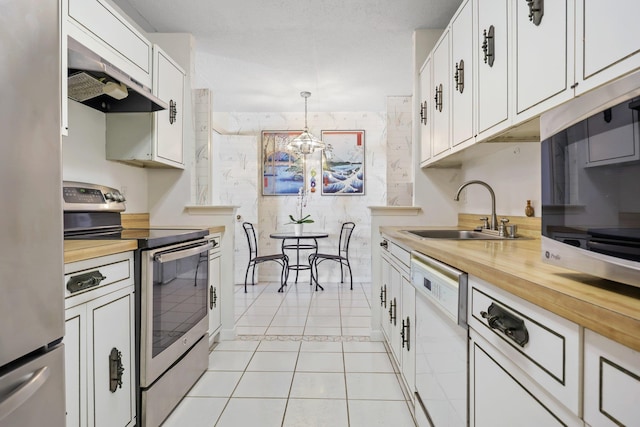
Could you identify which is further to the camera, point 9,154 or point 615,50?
point 615,50

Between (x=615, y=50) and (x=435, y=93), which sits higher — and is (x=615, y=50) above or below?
below

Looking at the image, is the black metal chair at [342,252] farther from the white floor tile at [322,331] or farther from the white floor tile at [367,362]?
the white floor tile at [367,362]

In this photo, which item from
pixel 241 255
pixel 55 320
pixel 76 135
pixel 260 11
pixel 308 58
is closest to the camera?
pixel 55 320

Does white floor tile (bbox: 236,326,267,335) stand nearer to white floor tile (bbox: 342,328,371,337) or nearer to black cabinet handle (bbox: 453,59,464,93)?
white floor tile (bbox: 342,328,371,337)

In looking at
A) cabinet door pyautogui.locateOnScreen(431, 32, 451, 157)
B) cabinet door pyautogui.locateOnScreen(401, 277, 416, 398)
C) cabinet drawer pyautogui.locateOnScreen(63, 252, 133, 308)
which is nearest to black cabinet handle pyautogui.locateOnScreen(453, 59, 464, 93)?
cabinet door pyautogui.locateOnScreen(431, 32, 451, 157)

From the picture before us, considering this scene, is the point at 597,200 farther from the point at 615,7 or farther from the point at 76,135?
the point at 76,135

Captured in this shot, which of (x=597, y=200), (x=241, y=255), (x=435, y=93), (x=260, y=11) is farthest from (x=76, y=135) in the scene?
(x=241, y=255)

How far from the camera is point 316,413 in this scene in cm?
177

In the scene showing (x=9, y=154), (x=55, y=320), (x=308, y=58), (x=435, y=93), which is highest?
(x=308, y=58)

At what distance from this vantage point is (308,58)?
11.0 feet

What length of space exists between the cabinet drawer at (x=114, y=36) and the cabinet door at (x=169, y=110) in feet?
0.40

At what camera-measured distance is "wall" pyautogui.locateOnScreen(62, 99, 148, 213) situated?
2.04 meters

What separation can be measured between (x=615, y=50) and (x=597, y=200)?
467 millimetres

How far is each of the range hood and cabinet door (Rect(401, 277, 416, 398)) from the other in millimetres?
1788
